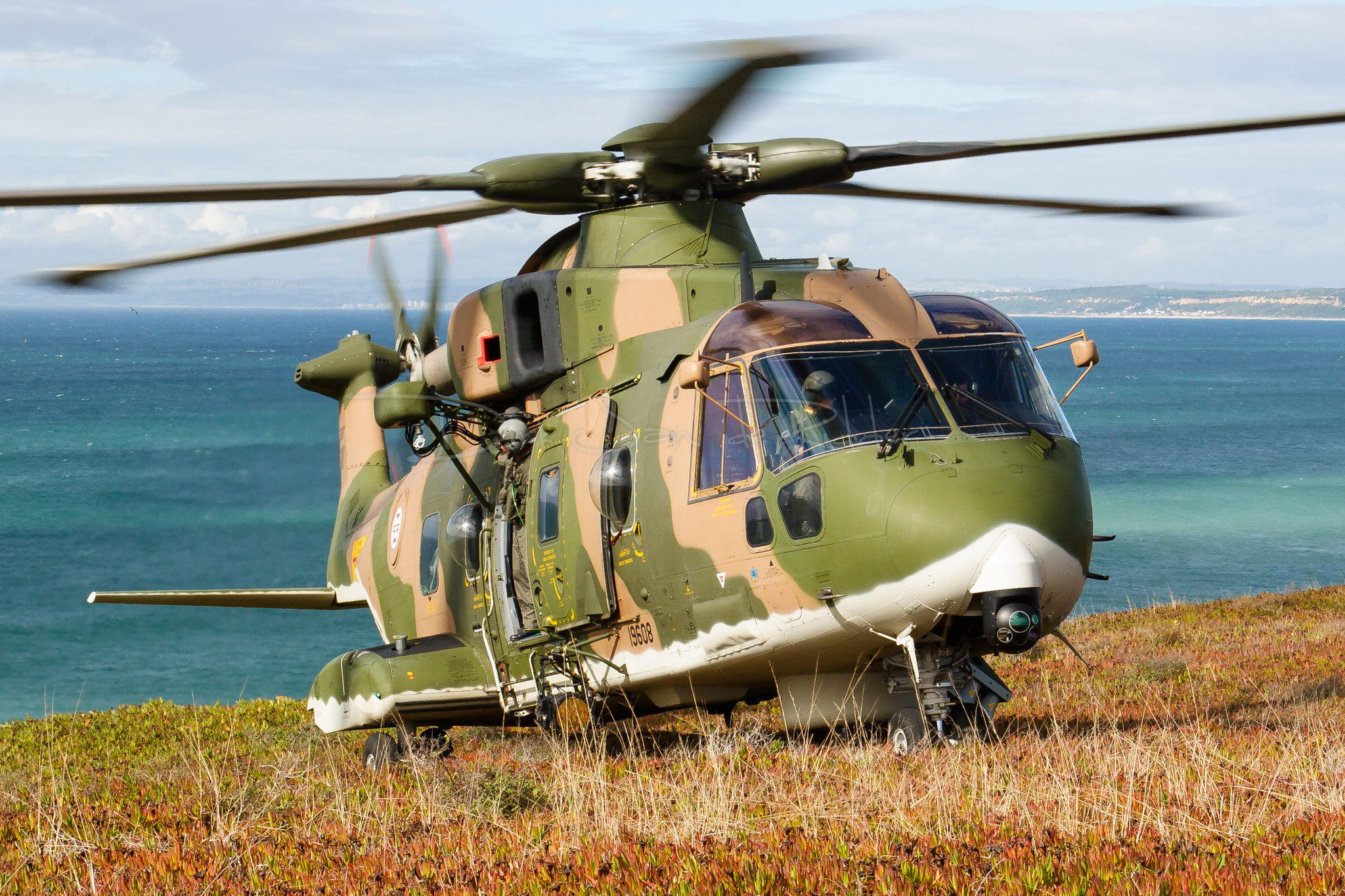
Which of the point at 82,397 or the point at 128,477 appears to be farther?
the point at 82,397

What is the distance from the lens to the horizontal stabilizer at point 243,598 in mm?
12609

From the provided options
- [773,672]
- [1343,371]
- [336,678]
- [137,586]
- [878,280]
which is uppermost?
[878,280]

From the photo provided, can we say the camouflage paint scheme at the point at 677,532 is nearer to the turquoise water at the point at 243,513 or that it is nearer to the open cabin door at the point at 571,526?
the open cabin door at the point at 571,526

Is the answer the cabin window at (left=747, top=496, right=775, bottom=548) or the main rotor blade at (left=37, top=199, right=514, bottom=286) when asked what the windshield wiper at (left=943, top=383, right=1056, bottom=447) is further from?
the main rotor blade at (left=37, top=199, right=514, bottom=286)

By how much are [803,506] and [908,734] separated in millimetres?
1644

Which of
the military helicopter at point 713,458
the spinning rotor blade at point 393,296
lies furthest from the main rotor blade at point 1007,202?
the spinning rotor blade at point 393,296

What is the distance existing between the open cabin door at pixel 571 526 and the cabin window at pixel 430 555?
2.06 m

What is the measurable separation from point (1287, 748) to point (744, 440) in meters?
3.68

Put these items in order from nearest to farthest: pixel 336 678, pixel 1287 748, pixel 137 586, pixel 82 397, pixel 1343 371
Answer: pixel 1287 748, pixel 336 678, pixel 137 586, pixel 82 397, pixel 1343 371

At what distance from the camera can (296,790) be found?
8312mm

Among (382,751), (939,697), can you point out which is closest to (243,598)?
→ (382,751)

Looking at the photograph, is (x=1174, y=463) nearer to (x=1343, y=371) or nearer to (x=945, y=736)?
(x=945, y=736)

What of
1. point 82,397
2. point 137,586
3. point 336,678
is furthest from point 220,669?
Result: point 82,397

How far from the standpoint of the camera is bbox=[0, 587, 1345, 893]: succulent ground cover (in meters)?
5.21
